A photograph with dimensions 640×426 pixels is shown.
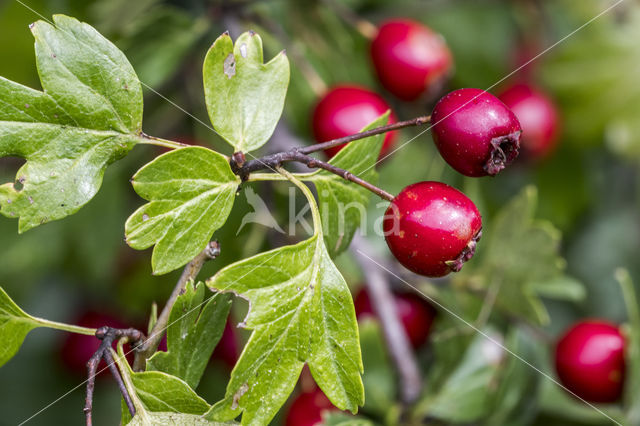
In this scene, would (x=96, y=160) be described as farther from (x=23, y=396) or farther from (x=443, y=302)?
(x=23, y=396)

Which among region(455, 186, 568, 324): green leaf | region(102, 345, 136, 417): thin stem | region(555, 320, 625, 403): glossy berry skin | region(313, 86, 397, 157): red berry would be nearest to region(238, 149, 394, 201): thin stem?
region(102, 345, 136, 417): thin stem

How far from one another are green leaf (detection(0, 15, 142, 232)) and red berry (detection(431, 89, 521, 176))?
0.35 meters

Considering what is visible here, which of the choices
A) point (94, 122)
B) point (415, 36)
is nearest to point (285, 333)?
point (94, 122)

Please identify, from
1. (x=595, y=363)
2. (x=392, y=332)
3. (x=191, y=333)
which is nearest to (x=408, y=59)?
(x=392, y=332)

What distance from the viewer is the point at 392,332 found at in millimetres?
1217

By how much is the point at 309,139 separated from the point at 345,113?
0.69 ft

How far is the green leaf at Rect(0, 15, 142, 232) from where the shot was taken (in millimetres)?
689

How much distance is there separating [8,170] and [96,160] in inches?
41.7

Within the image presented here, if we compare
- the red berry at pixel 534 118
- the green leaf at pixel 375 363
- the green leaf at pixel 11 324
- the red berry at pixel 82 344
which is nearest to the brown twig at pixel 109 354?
the green leaf at pixel 11 324

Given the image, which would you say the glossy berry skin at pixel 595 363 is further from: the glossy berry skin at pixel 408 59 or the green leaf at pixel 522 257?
the glossy berry skin at pixel 408 59

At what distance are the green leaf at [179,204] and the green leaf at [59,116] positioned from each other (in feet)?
0.24

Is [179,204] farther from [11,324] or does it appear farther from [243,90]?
[11,324]

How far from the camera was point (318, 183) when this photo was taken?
77 centimetres

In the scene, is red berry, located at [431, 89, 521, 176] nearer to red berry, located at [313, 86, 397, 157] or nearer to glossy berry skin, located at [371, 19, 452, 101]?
red berry, located at [313, 86, 397, 157]
